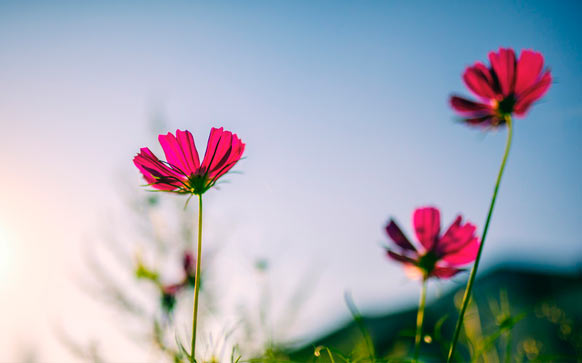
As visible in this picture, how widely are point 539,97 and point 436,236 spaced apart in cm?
17

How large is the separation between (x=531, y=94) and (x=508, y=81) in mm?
25

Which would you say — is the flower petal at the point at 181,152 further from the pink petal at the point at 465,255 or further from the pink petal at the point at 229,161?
the pink petal at the point at 465,255

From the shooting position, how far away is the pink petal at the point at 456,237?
1.41 ft

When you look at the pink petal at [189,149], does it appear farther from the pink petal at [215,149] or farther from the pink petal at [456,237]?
the pink petal at [456,237]

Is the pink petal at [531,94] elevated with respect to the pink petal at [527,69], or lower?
lower

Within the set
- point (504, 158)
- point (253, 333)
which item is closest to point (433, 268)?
point (504, 158)

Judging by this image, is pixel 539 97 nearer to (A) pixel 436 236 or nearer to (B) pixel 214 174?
(A) pixel 436 236

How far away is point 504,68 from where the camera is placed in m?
0.41

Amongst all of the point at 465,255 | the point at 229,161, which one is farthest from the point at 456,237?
the point at 229,161

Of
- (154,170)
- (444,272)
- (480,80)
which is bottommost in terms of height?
(444,272)

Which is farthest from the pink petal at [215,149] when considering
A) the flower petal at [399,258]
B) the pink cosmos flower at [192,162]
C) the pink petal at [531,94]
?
the pink petal at [531,94]

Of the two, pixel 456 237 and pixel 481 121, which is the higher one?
pixel 481 121

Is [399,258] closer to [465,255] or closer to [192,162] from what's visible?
[465,255]

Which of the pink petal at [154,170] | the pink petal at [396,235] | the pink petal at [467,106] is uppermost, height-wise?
the pink petal at [467,106]
